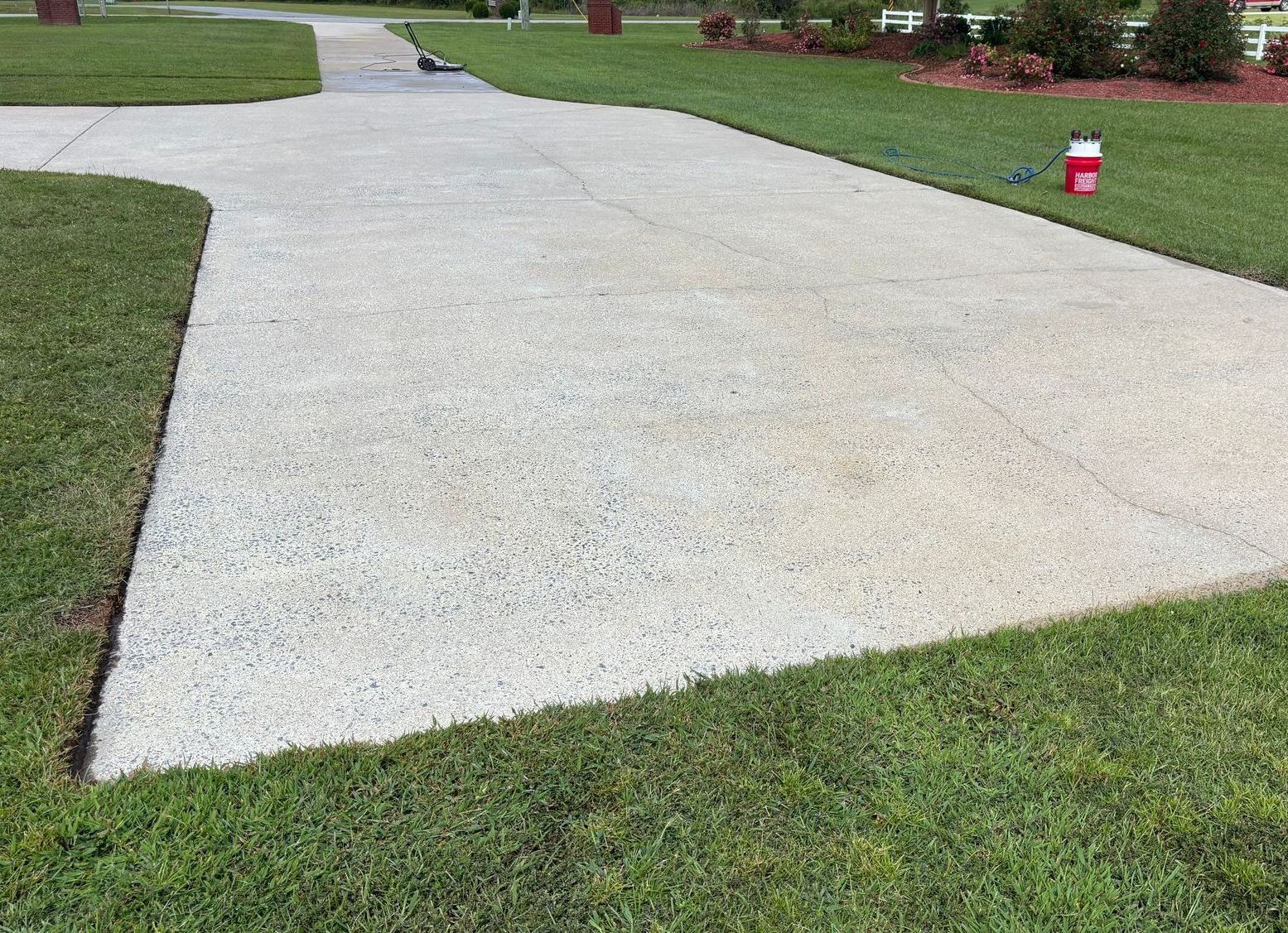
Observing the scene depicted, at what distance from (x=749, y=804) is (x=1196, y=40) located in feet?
61.2

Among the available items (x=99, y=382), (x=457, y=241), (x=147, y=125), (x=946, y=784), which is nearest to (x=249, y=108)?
(x=147, y=125)

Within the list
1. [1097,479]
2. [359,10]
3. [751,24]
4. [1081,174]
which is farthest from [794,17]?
[359,10]

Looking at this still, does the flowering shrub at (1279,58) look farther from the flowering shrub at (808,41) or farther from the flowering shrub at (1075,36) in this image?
the flowering shrub at (808,41)

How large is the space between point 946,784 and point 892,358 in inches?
118

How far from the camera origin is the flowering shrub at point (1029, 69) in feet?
56.2

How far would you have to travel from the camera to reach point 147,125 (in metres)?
12.1

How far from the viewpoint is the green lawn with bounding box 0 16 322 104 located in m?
14.9

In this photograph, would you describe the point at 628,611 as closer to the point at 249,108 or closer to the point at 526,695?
the point at 526,695

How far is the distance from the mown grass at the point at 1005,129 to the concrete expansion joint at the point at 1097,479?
318 centimetres

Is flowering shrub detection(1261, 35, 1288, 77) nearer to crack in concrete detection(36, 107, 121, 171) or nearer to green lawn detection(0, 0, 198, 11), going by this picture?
crack in concrete detection(36, 107, 121, 171)

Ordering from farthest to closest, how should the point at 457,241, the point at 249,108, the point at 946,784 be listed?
the point at 249,108, the point at 457,241, the point at 946,784

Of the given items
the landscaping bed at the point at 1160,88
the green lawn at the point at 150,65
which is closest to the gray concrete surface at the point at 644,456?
the green lawn at the point at 150,65

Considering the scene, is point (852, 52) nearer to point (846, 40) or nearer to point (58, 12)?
point (846, 40)

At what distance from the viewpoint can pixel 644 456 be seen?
13.0 feet
